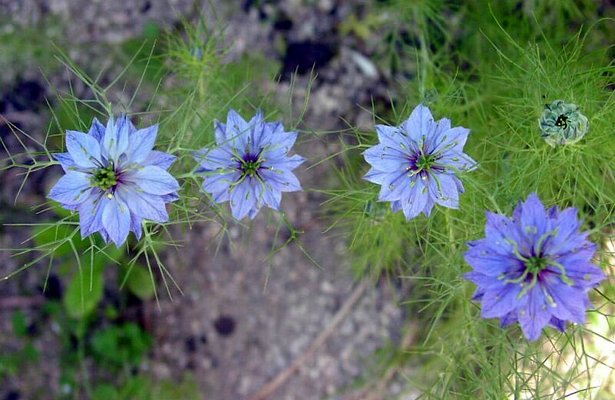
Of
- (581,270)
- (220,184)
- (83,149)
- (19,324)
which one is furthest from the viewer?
(19,324)

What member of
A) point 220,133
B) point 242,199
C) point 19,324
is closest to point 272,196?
point 242,199

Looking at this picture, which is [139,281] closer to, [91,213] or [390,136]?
[91,213]

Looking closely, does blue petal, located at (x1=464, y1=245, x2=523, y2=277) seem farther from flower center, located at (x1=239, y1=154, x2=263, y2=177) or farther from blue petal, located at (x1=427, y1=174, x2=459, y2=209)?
flower center, located at (x1=239, y1=154, x2=263, y2=177)

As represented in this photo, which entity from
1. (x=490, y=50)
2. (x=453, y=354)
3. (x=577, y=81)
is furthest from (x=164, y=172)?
(x=490, y=50)

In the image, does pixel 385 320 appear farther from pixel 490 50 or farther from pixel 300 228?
pixel 490 50

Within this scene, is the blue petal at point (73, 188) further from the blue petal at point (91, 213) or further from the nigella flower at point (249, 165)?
the nigella flower at point (249, 165)

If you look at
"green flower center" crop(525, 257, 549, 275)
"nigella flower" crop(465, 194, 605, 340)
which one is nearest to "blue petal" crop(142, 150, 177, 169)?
"nigella flower" crop(465, 194, 605, 340)

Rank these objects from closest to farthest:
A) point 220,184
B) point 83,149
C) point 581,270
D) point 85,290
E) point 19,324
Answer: point 581,270 < point 83,149 < point 220,184 < point 85,290 < point 19,324
